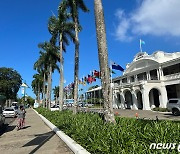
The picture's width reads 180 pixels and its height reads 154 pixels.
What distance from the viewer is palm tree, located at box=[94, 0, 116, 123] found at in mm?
11133

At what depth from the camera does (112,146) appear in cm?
638

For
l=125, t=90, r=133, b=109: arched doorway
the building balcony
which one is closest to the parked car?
the building balcony

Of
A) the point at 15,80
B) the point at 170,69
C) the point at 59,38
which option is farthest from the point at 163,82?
the point at 15,80

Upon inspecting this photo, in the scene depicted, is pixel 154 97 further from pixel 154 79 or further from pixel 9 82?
pixel 9 82

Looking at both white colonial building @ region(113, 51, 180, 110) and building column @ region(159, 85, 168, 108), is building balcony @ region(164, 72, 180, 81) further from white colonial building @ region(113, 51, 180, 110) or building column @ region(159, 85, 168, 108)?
building column @ region(159, 85, 168, 108)

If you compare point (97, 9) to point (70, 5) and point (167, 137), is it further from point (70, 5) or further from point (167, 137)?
point (70, 5)

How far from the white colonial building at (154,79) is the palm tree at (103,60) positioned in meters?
26.8

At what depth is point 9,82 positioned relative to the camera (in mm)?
94500

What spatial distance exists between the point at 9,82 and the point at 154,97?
66.3m

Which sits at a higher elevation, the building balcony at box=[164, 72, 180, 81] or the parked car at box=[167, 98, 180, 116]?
the building balcony at box=[164, 72, 180, 81]

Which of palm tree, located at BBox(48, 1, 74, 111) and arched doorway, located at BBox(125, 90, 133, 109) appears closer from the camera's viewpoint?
palm tree, located at BBox(48, 1, 74, 111)

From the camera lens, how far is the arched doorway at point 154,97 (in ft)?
142

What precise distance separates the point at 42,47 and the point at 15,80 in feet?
191

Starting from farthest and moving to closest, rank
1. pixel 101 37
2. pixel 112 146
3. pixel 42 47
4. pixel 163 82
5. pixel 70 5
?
pixel 42 47 < pixel 163 82 < pixel 70 5 < pixel 101 37 < pixel 112 146
